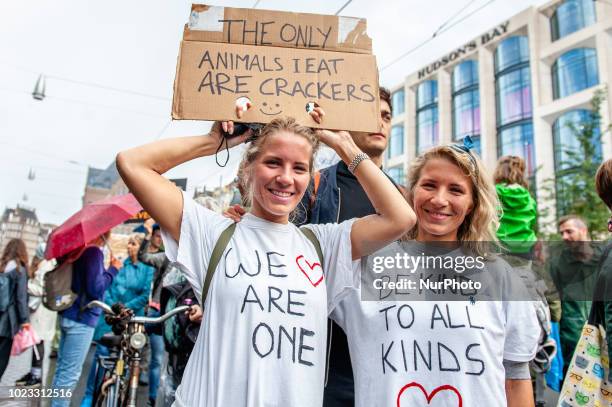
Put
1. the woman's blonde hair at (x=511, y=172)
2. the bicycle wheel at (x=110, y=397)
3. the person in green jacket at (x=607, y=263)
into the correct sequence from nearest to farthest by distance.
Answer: the person in green jacket at (x=607, y=263), the bicycle wheel at (x=110, y=397), the woman's blonde hair at (x=511, y=172)

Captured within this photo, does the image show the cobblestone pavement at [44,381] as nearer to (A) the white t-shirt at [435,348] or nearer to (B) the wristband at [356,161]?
(A) the white t-shirt at [435,348]

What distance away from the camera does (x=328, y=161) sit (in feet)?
14.1

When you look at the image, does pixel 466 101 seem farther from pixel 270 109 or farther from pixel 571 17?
pixel 270 109

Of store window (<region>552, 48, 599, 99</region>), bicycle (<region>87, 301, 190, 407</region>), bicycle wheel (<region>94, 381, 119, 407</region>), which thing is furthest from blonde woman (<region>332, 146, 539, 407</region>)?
store window (<region>552, 48, 599, 99</region>)

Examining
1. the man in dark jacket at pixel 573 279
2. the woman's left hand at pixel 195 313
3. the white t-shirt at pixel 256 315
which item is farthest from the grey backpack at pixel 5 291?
the man in dark jacket at pixel 573 279

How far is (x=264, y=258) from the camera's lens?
1771 millimetres

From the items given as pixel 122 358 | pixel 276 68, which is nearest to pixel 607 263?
pixel 276 68

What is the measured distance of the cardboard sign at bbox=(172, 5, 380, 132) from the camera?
79.0 inches

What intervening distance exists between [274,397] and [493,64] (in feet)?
118

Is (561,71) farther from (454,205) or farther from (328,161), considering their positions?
(454,205)

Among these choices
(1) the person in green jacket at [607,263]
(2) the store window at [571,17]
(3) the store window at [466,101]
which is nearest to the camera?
(1) the person in green jacket at [607,263]

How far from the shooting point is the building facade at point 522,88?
26375 millimetres

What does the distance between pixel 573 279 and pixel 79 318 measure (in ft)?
14.4

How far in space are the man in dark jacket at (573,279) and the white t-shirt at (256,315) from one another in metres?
1.62
